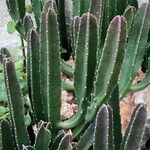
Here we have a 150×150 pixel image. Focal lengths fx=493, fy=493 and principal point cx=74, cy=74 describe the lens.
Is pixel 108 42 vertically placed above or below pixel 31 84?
above

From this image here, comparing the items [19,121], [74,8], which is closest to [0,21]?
[74,8]

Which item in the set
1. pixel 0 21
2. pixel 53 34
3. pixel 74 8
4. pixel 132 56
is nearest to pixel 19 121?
pixel 53 34

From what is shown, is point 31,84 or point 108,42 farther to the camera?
point 31,84

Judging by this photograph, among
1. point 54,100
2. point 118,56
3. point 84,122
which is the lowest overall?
point 84,122

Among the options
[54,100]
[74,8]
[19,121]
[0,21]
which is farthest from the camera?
[0,21]

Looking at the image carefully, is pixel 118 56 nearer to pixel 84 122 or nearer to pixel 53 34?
pixel 53 34

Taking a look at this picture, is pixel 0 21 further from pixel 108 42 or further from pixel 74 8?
pixel 108 42

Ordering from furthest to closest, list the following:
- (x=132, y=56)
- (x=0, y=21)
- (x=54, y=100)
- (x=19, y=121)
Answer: (x=0, y=21) < (x=132, y=56) < (x=54, y=100) < (x=19, y=121)
